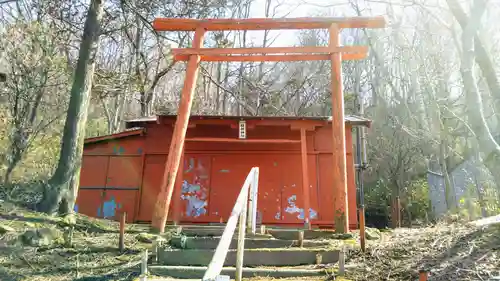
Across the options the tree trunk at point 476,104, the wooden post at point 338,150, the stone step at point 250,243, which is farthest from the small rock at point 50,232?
the tree trunk at point 476,104

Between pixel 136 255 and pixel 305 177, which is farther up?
pixel 305 177

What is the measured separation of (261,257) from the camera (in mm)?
5598

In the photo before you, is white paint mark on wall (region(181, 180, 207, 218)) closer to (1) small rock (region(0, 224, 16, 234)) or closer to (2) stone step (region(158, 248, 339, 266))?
(1) small rock (region(0, 224, 16, 234))

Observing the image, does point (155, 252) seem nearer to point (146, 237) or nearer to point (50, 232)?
point (146, 237)

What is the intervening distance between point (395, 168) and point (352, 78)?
724 cm

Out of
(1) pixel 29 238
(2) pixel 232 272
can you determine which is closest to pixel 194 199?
(1) pixel 29 238

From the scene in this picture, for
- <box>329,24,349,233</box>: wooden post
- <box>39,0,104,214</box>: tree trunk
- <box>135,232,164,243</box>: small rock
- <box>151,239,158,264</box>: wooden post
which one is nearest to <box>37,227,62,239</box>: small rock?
<box>39,0,104,214</box>: tree trunk

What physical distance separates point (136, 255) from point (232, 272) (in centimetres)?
183

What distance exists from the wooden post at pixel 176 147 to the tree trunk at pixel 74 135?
192 cm

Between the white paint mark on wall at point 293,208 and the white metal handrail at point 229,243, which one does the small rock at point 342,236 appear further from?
the white paint mark on wall at point 293,208

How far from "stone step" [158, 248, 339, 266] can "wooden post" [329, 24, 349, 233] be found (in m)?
1.65

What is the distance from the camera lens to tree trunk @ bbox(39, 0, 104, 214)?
757 centimetres

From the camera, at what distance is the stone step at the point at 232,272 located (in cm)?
511

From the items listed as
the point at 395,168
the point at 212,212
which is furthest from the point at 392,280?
the point at 395,168
